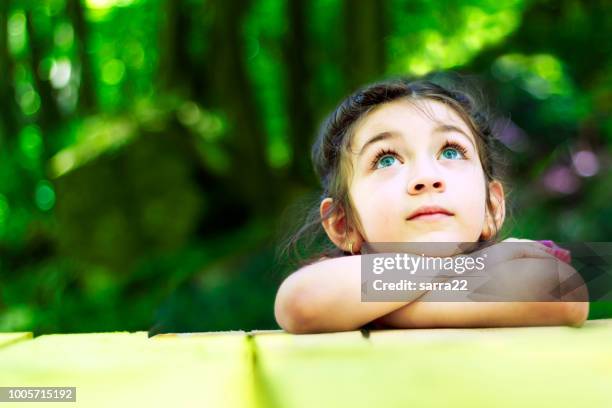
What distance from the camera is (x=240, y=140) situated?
3588 millimetres

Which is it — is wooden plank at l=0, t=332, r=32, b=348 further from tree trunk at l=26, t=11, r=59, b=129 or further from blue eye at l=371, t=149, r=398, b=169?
tree trunk at l=26, t=11, r=59, b=129

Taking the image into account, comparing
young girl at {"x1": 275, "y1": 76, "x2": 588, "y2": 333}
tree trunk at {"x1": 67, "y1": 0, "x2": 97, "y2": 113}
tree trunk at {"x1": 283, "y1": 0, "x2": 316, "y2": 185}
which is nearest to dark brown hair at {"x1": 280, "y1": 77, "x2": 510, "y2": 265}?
young girl at {"x1": 275, "y1": 76, "x2": 588, "y2": 333}

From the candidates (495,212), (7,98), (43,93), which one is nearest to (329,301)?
(495,212)

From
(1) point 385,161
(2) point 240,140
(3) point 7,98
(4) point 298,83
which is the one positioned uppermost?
(3) point 7,98

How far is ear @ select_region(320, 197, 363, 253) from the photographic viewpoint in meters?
0.81

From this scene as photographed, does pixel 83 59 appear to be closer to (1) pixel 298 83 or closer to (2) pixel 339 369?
(1) pixel 298 83

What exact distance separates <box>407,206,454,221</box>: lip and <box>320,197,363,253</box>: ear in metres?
0.09

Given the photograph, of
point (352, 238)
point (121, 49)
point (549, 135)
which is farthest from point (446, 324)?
point (121, 49)

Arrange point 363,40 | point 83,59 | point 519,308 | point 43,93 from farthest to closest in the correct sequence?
1. point 43,93
2. point 83,59
3. point 363,40
4. point 519,308

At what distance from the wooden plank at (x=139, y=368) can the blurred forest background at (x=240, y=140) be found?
1.31 m

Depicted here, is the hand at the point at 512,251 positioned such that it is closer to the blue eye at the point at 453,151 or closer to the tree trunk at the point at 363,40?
the blue eye at the point at 453,151

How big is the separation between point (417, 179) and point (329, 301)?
157 millimetres

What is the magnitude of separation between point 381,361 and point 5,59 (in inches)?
209

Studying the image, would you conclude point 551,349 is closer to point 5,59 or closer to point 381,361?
point 381,361
